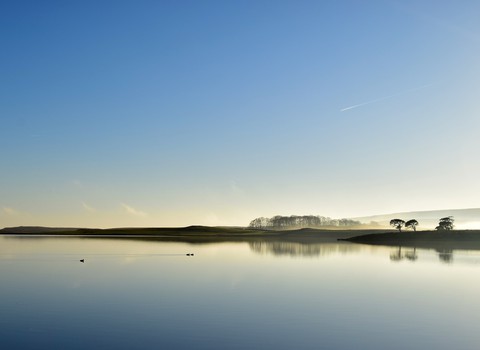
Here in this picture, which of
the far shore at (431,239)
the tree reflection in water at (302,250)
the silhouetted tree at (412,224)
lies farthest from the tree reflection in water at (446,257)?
the silhouetted tree at (412,224)

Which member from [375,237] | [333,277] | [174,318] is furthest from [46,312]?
[375,237]

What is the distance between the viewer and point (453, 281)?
47156mm

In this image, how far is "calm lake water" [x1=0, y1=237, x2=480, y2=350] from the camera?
23.1 metres

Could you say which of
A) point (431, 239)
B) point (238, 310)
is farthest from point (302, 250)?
point (238, 310)

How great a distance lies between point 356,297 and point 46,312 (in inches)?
880

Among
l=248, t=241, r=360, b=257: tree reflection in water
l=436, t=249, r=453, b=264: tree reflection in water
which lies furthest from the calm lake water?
l=248, t=241, r=360, b=257: tree reflection in water

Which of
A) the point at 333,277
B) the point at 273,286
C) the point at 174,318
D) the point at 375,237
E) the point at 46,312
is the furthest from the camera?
the point at 375,237

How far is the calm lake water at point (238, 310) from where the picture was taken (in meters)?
23.1

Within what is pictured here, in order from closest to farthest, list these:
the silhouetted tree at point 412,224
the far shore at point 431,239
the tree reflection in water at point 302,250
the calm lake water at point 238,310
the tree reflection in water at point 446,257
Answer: the calm lake water at point 238,310 → the tree reflection in water at point 446,257 → the tree reflection in water at point 302,250 → the far shore at point 431,239 → the silhouetted tree at point 412,224

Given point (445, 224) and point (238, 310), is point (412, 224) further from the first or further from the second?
point (238, 310)

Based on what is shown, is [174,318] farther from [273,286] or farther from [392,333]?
[273,286]

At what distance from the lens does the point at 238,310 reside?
30.6 m

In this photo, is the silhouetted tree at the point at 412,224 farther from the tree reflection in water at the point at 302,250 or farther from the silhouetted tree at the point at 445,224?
the tree reflection in water at the point at 302,250

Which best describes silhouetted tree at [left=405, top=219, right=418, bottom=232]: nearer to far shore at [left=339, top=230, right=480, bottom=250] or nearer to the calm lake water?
far shore at [left=339, top=230, right=480, bottom=250]
